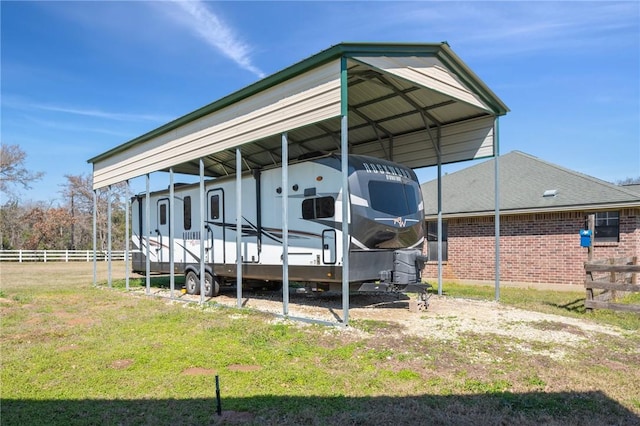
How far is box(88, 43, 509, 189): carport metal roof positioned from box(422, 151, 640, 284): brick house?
460cm

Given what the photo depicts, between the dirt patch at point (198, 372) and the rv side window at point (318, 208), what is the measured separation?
13.1ft

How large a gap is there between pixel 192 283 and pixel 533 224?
35.0 ft

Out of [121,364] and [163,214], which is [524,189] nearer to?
[163,214]

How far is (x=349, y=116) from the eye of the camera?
1191 centimetres

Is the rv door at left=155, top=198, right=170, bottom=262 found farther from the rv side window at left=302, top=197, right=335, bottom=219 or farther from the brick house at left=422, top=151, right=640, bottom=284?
the brick house at left=422, top=151, right=640, bottom=284

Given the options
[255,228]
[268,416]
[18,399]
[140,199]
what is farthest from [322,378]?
[140,199]

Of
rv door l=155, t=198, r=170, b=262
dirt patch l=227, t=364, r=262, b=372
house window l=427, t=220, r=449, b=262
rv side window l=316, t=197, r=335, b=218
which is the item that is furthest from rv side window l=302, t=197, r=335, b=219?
house window l=427, t=220, r=449, b=262

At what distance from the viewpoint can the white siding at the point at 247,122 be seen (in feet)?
25.9

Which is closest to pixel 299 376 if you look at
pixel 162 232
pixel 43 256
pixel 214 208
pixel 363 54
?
pixel 363 54

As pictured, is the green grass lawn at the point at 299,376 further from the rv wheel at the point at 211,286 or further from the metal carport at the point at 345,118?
the rv wheel at the point at 211,286

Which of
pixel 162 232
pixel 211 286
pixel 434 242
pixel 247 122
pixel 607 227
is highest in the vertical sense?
pixel 247 122

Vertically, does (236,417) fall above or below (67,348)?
above

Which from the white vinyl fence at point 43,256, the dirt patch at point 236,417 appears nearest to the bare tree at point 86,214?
the white vinyl fence at point 43,256

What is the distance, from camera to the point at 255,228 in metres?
10.7
